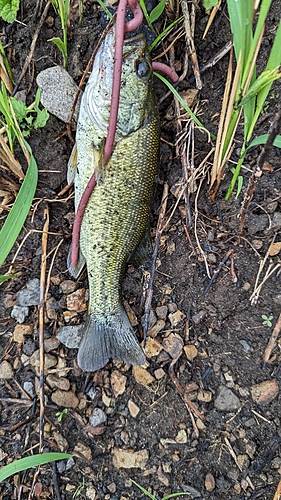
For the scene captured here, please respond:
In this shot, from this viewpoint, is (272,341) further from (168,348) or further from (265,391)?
(168,348)

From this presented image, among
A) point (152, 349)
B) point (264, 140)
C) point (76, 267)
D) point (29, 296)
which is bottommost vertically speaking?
point (152, 349)

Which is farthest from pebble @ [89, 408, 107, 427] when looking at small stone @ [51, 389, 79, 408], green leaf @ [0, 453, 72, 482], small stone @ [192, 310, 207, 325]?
small stone @ [192, 310, 207, 325]

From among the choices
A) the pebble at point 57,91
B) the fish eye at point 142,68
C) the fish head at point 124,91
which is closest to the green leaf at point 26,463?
the fish head at point 124,91

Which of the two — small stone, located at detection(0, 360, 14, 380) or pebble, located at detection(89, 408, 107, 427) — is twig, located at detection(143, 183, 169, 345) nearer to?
pebble, located at detection(89, 408, 107, 427)

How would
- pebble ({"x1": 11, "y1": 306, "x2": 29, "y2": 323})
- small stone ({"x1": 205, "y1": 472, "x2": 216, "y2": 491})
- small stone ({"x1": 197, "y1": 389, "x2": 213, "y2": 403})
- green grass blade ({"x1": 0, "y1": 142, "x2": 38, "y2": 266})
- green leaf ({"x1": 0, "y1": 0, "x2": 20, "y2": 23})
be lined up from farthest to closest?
1. pebble ({"x1": 11, "y1": 306, "x2": 29, "y2": 323})
2. small stone ({"x1": 197, "y1": 389, "x2": 213, "y2": 403})
3. small stone ({"x1": 205, "y1": 472, "x2": 216, "y2": 491})
4. green leaf ({"x1": 0, "y1": 0, "x2": 20, "y2": 23})
5. green grass blade ({"x1": 0, "y1": 142, "x2": 38, "y2": 266})

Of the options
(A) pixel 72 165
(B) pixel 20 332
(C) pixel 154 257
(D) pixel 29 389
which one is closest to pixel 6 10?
(A) pixel 72 165

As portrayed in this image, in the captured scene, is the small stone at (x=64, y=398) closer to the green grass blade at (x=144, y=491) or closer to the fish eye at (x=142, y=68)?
the green grass blade at (x=144, y=491)

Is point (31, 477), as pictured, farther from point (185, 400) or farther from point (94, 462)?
point (185, 400)
